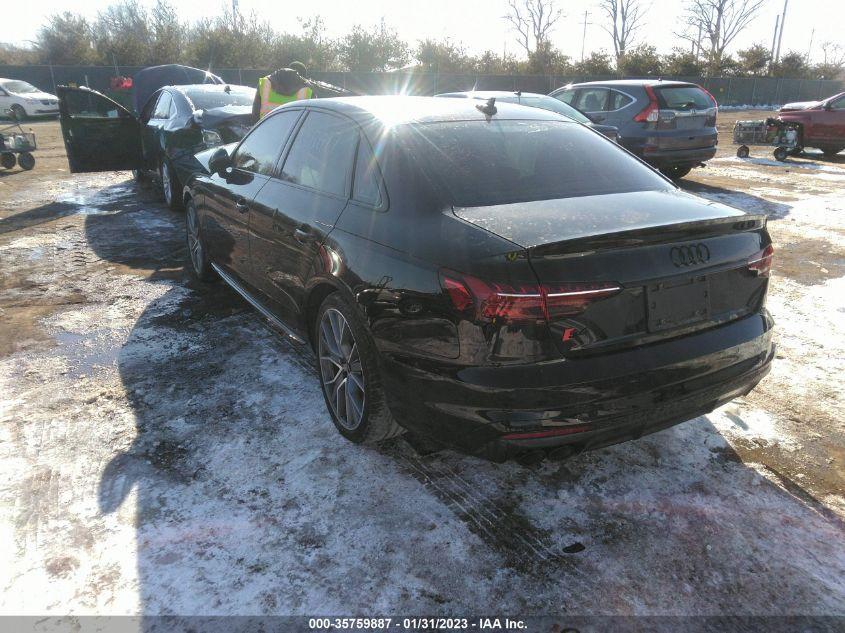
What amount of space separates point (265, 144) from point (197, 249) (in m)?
1.73

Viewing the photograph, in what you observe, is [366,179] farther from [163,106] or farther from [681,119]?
[681,119]

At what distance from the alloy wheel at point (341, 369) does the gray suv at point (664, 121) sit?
26.2 ft

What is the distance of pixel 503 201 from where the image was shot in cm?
274

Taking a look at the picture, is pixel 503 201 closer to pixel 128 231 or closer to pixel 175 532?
pixel 175 532

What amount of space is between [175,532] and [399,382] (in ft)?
3.65

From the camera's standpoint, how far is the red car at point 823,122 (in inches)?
533

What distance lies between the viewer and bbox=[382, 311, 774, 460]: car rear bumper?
88.7 inches

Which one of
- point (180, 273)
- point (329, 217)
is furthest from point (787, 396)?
point (180, 273)

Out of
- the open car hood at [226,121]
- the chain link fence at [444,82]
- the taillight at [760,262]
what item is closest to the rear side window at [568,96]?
the open car hood at [226,121]

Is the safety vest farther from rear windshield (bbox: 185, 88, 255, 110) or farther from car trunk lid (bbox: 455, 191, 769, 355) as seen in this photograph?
car trunk lid (bbox: 455, 191, 769, 355)

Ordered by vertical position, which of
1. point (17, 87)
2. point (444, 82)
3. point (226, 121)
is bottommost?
point (226, 121)

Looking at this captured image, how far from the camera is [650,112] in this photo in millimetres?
9727

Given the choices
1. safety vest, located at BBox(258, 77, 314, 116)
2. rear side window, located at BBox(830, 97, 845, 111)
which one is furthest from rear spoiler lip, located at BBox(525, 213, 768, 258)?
rear side window, located at BBox(830, 97, 845, 111)

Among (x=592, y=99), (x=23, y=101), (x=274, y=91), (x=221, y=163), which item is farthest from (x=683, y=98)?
(x=23, y=101)
